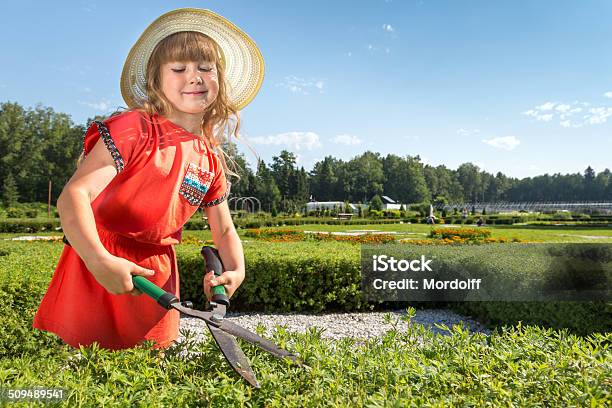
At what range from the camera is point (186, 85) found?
1784 millimetres

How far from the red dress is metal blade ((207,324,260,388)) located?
423 millimetres

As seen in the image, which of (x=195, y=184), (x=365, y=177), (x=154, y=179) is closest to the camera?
(x=154, y=179)

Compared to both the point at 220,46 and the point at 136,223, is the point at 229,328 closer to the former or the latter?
the point at 136,223

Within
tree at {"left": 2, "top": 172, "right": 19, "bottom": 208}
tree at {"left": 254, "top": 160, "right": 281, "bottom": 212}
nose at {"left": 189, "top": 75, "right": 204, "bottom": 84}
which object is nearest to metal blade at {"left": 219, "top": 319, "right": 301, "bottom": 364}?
nose at {"left": 189, "top": 75, "right": 204, "bottom": 84}

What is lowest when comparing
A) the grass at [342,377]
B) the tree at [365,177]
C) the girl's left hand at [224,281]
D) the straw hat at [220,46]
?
the grass at [342,377]

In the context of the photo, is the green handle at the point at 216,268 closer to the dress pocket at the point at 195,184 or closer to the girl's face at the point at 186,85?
the dress pocket at the point at 195,184

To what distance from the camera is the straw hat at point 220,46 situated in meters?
1.79

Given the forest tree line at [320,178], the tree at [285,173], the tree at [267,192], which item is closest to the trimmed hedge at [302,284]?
the forest tree line at [320,178]

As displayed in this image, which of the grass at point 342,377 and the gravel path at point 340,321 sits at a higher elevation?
the grass at point 342,377

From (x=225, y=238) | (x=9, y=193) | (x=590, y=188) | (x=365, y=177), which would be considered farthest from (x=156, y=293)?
(x=590, y=188)

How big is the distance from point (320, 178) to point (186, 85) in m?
62.7

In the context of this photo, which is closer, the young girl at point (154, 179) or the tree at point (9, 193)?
the young girl at point (154, 179)

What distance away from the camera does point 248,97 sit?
2.07 metres

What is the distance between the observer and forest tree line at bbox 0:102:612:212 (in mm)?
40844
